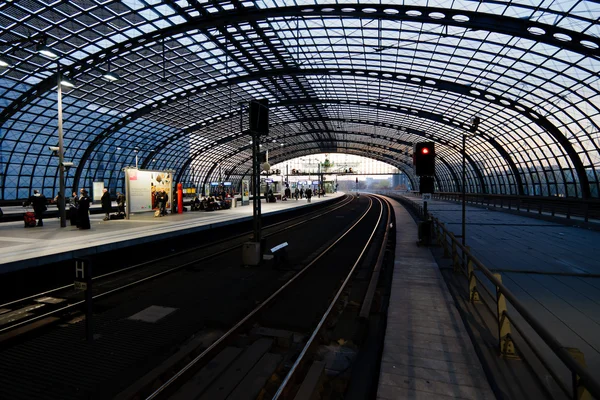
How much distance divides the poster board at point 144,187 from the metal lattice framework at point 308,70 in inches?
272

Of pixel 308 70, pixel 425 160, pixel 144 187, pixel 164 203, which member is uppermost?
pixel 308 70

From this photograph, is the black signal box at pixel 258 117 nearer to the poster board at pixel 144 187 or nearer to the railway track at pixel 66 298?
the railway track at pixel 66 298

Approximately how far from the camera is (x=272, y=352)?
5078 millimetres

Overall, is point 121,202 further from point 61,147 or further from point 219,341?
point 219,341

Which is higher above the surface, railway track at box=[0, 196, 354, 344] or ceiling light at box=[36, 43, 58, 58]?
ceiling light at box=[36, 43, 58, 58]

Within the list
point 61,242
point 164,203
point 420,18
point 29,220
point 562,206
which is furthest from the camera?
point 164,203

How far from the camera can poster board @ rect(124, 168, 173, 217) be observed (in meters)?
19.1

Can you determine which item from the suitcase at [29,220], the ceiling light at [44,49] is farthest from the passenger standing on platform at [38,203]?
the ceiling light at [44,49]

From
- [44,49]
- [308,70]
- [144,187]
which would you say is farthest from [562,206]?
[44,49]

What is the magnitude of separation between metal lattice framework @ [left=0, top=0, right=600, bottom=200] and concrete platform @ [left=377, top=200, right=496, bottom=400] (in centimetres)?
1571

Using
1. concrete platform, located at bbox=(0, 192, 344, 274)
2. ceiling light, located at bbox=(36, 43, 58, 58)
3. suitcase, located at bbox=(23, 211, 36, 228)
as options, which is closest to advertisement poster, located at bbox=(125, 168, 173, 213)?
suitcase, located at bbox=(23, 211, 36, 228)

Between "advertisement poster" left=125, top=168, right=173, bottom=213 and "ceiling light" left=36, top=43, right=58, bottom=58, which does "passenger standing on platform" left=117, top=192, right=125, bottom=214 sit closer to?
"advertisement poster" left=125, top=168, right=173, bottom=213

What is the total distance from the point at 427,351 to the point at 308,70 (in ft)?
105

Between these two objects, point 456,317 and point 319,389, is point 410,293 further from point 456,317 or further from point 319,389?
point 319,389
